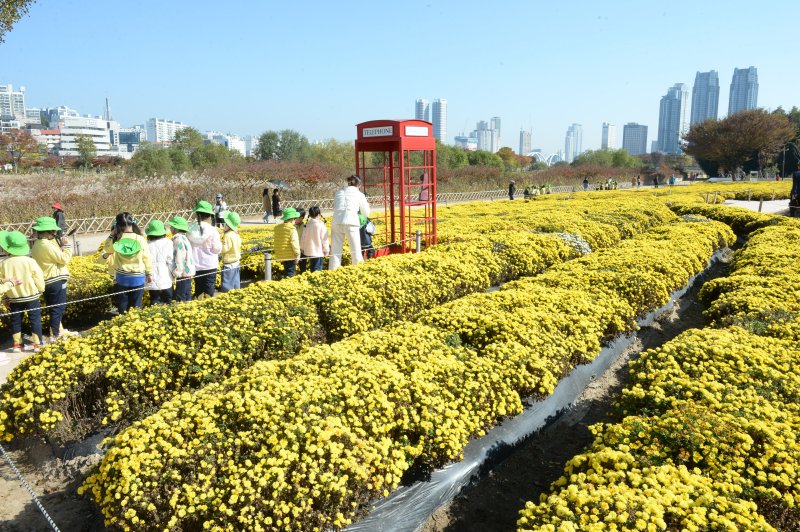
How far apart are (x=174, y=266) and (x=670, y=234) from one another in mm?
10040

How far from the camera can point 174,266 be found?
8055 millimetres

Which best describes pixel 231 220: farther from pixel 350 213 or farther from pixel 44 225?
pixel 44 225

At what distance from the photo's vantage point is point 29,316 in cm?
756

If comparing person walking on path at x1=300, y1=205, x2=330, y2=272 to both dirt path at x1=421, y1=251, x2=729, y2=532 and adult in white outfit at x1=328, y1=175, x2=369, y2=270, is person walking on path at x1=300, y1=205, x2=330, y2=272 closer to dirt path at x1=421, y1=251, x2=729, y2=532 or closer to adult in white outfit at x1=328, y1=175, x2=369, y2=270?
adult in white outfit at x1=328, y1=175, x2=369, y2=270

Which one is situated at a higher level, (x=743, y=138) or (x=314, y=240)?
(x=743, y=138)

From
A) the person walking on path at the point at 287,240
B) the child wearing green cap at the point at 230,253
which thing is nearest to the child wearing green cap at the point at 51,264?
the child wearing green cap at the point at 230,253

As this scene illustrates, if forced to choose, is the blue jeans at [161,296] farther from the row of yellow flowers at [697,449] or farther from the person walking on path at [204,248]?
the row of yellow flowers at [697,449]

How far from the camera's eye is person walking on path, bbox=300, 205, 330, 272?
9.92 metres

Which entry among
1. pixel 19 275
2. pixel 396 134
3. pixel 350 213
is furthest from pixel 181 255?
pixel 396 134

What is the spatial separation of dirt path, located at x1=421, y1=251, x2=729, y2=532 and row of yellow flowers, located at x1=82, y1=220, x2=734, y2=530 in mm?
445

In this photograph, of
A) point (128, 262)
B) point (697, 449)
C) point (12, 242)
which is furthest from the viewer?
point (128, 262)

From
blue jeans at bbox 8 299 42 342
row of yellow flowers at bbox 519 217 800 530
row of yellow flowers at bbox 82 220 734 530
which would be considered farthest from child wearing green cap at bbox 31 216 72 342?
row of yellow flowers at bbox 519 217 800 530

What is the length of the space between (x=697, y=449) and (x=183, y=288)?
702cm

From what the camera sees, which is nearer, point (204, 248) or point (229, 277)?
point (204, 248)
